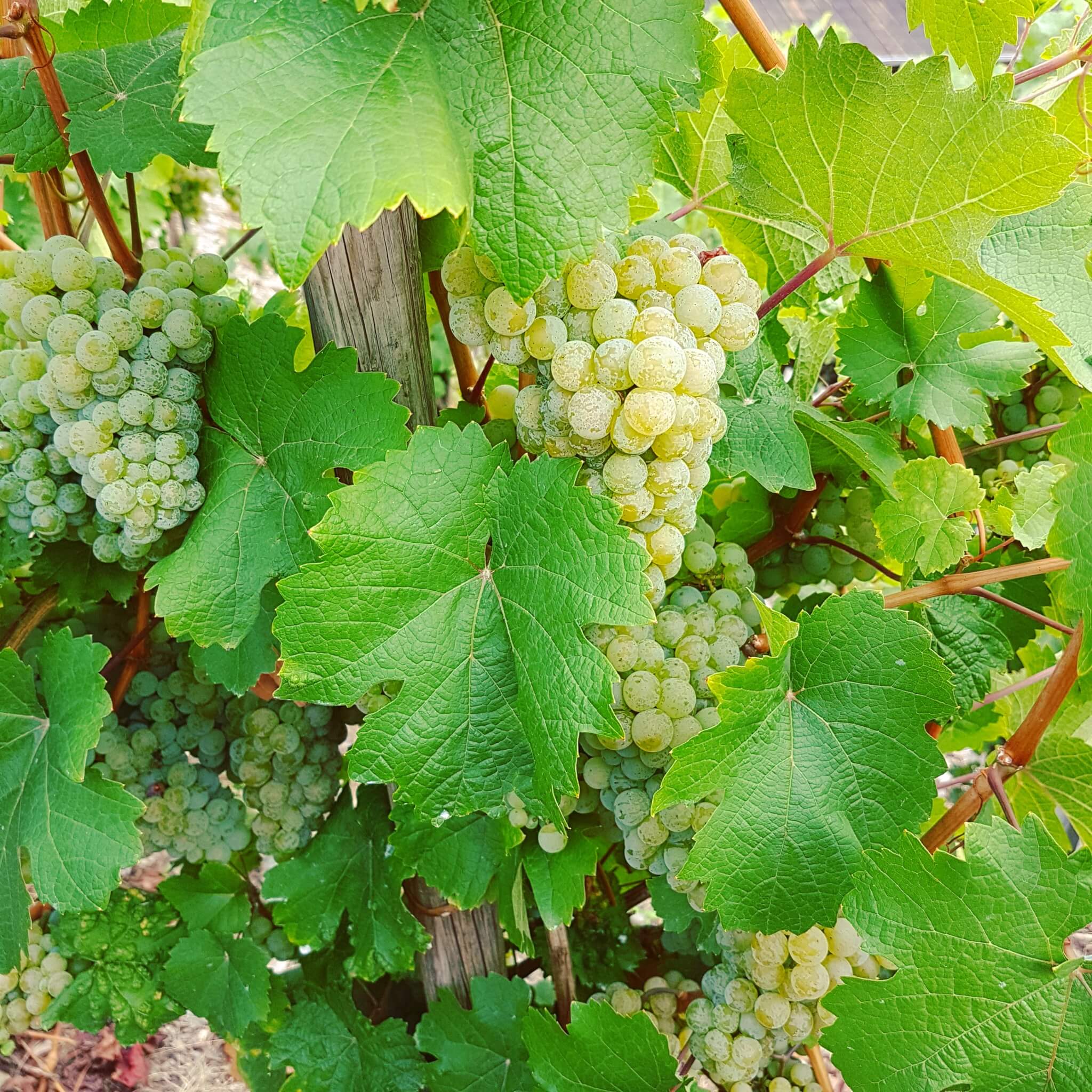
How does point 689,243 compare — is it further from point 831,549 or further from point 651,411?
point 831,549

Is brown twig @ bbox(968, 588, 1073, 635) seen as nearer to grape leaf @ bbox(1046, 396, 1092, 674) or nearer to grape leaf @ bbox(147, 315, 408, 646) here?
grape leaf @ bbox(1046, 396, 1092, 674)

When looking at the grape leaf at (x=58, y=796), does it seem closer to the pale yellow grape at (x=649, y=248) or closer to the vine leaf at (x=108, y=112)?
the vine leaf at (x=108, y=112)

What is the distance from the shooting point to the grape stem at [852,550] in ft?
3.59

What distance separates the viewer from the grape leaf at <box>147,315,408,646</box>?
2.64 ft

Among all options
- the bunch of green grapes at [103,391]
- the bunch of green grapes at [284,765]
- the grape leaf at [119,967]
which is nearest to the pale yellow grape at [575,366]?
the bunch of green grapes at [103,391]

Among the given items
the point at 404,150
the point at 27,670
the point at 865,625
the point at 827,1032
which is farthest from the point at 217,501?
the point at 827,1032

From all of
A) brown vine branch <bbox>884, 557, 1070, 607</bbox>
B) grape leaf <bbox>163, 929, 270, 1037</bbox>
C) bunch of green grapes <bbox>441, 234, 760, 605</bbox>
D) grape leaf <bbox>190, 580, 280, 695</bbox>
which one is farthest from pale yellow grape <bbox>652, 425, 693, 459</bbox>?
grape leaf <bbox>163, 929, 270, 1037</bbox>

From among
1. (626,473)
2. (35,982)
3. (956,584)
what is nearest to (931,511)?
(956,584)

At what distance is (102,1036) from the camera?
85.1 inches

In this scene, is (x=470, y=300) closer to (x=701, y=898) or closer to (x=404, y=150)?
(x=404, y=150)

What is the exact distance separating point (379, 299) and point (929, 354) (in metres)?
0.61

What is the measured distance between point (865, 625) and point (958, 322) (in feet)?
1.31

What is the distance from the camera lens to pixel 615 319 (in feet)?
2.24

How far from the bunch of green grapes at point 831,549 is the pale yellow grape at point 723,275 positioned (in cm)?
46
